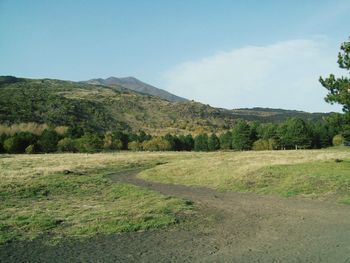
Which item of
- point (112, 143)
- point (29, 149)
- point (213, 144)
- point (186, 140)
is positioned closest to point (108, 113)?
point (186, 140)

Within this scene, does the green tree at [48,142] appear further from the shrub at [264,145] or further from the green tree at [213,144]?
the shrub at [264,145]

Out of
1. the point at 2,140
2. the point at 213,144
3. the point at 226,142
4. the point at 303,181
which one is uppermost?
the point at 303,181

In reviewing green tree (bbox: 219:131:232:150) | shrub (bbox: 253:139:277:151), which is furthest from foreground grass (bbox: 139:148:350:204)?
green tree (bbox: 219:131:232:150)

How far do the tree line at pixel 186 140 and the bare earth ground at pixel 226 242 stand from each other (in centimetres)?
7161

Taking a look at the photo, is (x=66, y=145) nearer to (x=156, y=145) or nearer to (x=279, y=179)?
(x=156, y=145)

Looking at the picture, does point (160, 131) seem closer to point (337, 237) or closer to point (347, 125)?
point (347, 125)

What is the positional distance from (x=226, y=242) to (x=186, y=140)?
95.9m

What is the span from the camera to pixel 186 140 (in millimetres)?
107500

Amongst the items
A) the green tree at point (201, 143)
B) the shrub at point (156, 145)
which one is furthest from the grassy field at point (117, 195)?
the green tree at point (201, 143)

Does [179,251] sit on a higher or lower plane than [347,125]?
lower

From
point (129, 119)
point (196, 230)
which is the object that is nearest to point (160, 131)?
point (129, 119)

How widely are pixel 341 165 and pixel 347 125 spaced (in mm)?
3910

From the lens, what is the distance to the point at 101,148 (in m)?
90.0

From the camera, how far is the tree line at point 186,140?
276ft
